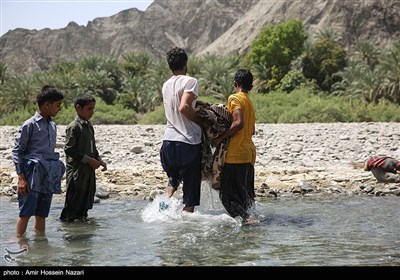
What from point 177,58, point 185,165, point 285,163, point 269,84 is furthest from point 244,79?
point 269,84

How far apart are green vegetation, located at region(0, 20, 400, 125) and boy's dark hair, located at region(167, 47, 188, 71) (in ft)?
70.3

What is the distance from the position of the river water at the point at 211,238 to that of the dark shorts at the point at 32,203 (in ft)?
0.93

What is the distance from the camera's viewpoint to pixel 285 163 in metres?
12.8

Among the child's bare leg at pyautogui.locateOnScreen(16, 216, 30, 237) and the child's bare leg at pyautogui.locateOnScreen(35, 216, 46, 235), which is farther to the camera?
the child's bare leg at pyautogui.locateOnScreen(35, 216, 46, 235)

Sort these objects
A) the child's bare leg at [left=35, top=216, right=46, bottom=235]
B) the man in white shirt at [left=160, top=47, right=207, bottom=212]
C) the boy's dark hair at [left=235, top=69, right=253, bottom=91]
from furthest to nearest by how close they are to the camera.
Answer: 1. the boy's dark hair at [left=235, top=69, right=253, bottom=91]
2. the man in white shirt at [left=160, top=47, right=207, bottom=212]
3. the child's bare leg at [left=35, top=216, right=46, bottom=235]

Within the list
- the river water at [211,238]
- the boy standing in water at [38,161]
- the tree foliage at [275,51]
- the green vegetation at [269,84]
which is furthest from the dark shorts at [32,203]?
the tree foliage at [275,51]

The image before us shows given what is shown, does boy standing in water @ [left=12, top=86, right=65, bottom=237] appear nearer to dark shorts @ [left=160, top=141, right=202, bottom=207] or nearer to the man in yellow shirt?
dark shorts @ [left=160, top=141, right=202, bottom=207]

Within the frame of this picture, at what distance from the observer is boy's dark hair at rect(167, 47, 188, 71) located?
636 centimetres

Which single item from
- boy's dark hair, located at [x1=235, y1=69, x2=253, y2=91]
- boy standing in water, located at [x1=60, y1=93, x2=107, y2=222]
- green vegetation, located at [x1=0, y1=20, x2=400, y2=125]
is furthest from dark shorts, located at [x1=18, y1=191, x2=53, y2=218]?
green vegetation, located at [x1=0, y1=20, x2=400, y2=125]

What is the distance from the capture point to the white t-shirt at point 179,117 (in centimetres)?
628

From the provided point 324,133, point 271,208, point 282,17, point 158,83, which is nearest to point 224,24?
point 282,17

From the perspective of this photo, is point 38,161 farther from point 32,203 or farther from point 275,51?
point 275,51
